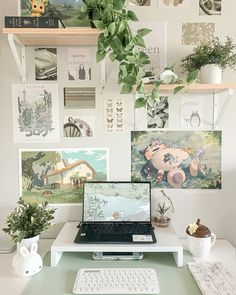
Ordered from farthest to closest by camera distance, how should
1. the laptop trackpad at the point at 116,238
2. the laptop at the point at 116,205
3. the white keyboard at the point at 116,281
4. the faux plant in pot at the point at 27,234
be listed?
the laptop at the point at 116,205 → the laptop trackpad at the point at 116,238 → the faux plant in pot at the point at 27,234 → the white keyboard at the point at 116,281

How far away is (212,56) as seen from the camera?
4.25ft

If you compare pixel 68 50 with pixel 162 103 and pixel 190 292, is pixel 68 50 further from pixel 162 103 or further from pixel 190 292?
pixel 190 292

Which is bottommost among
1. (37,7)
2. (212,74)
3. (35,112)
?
(35,112)

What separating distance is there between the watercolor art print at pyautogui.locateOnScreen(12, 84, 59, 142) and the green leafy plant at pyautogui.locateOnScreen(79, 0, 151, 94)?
39cm

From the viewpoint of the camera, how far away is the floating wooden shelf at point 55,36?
3.91 ft

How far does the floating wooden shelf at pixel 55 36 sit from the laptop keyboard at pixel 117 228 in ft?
2.75

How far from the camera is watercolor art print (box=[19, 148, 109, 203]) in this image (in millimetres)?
1477

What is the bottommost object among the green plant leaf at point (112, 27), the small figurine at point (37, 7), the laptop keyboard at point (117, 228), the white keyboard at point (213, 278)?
the white keyboard at point (213, 278)

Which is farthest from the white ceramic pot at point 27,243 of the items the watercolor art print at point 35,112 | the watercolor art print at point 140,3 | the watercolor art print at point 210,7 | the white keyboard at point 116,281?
the watercolor art print at point 210,7

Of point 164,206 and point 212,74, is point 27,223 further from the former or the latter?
point 212,74

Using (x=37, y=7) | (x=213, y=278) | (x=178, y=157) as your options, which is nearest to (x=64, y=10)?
(x=37, y=7)

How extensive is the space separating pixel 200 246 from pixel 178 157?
0.43 m

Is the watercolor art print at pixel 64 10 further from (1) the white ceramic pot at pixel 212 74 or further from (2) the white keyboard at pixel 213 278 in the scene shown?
(2) the white keyboard at pixel 213 278

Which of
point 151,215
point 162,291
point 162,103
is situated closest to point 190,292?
point 162,291
